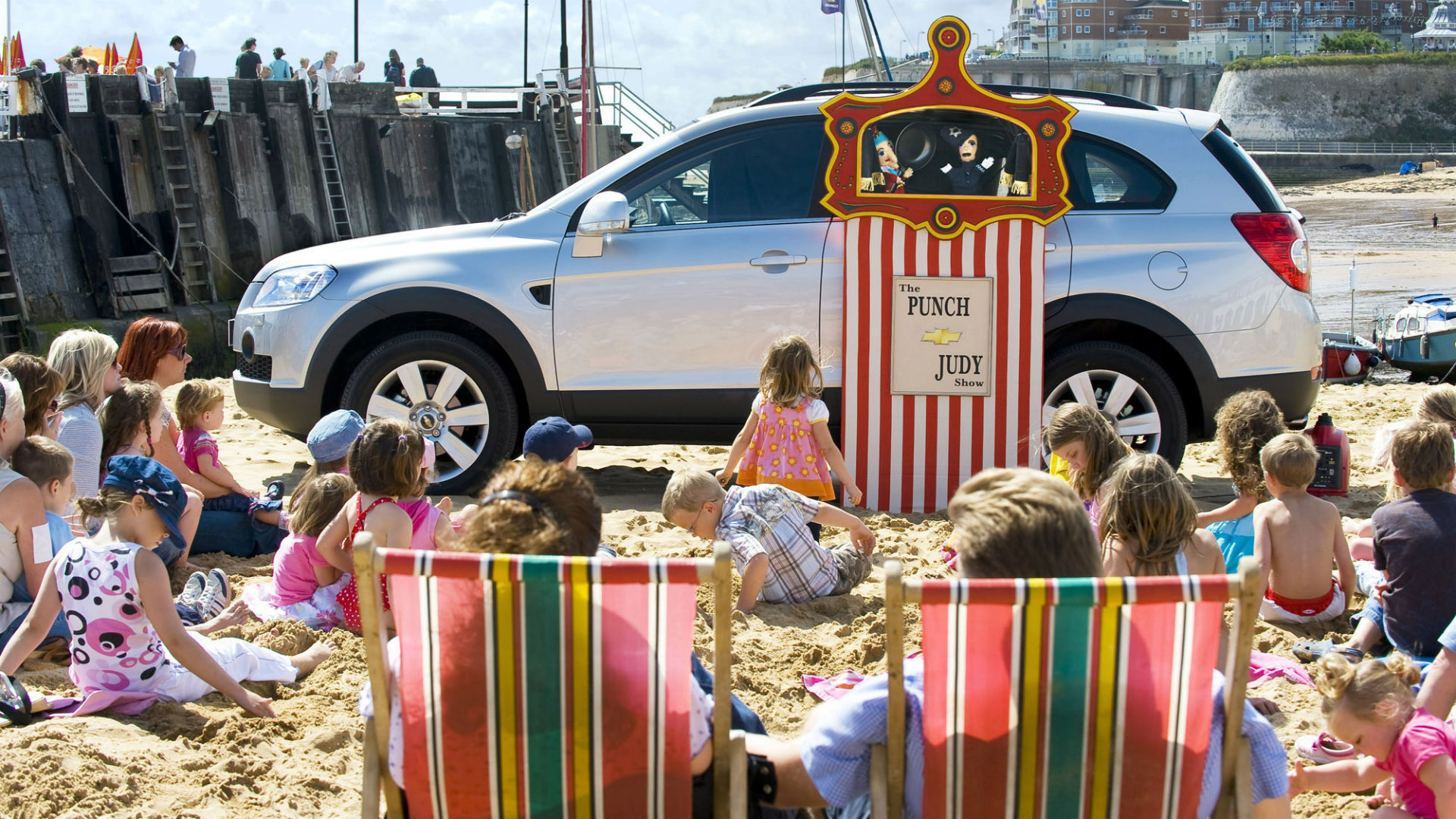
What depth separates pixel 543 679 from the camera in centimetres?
222

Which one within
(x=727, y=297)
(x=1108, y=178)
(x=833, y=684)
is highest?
(x=1108, y=178)

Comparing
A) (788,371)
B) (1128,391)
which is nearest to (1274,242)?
(1128,391)

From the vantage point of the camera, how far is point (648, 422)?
253 inches

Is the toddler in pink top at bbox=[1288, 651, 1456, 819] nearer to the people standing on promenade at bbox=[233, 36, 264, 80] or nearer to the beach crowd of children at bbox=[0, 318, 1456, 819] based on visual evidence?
the beach crowd of children at bbox=[0, 318, 1456, 819]

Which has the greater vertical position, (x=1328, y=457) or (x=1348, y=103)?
(x=1348, y=103)

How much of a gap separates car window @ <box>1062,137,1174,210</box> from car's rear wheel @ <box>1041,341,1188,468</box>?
0.68 meters

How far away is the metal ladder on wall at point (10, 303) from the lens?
14.4 metres

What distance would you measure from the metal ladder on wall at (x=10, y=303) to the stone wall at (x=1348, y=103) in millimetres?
91000

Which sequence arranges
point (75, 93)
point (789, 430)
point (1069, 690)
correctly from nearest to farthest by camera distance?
point (1069, 690), point (789, 430), point (75, 93)

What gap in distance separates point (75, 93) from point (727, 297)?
12981mm

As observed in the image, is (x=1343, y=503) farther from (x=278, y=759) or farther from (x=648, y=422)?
(x=278, y=759)

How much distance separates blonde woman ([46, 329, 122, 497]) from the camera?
4.93 m

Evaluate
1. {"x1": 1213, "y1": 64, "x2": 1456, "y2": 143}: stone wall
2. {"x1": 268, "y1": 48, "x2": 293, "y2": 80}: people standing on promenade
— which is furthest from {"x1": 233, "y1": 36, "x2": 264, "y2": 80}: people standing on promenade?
{"x1": 1213, "y1": 64, "x2": 1456, "y2": 143}: stone wall

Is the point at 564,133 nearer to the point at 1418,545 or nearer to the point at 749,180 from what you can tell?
the point at 749,180
